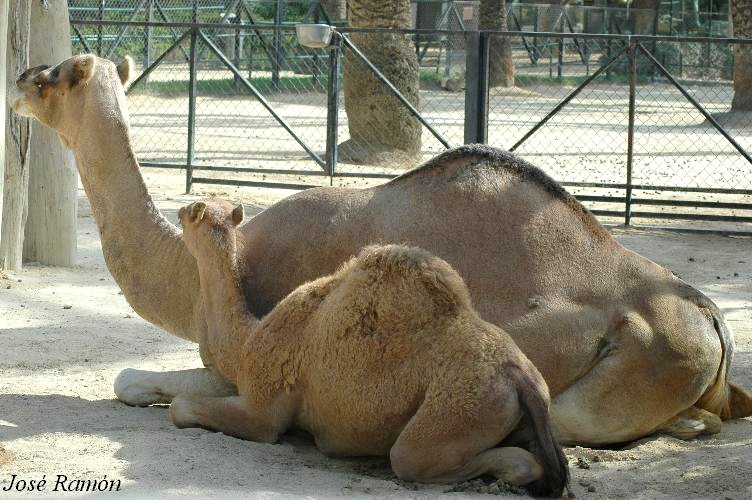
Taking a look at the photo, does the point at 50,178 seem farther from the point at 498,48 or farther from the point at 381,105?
the point at 498,48

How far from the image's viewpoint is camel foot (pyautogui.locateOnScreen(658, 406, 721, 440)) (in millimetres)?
5602

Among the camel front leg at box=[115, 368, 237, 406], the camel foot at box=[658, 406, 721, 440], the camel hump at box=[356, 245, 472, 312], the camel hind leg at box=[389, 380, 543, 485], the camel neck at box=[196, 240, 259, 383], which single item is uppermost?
the camel hump at box=[356, 245, 472, 312]

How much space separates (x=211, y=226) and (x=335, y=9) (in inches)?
1030

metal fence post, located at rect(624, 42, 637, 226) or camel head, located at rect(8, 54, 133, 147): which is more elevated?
camel head, located at rect(8, 54, 133, 147)

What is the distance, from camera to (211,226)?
5316mm

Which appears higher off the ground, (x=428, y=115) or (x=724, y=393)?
(x=724, y=393)

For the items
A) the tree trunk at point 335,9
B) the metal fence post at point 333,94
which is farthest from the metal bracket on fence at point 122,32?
the metal fence post at point 333,94

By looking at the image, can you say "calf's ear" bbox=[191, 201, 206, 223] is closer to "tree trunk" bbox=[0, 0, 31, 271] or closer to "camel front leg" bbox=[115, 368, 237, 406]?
"camel front leg" bbox=[115, 368, 237, 406]

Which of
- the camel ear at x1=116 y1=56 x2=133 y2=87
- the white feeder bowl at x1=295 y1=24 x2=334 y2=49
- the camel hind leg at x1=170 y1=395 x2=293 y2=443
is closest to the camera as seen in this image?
the camel hind leg at x1=170 y1=395 x2=293 y2=443

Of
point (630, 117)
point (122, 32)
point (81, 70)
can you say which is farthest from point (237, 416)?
point (122, 32)

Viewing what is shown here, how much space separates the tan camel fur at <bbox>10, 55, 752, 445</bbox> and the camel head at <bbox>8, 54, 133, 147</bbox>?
0.90 m

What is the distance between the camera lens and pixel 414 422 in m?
4.45

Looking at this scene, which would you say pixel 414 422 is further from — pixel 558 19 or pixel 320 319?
pixel 558 19

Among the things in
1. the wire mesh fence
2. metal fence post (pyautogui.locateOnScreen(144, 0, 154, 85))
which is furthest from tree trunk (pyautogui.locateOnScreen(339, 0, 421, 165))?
metal fence post (pyautogui.locateOnScreen(144, 0, 154, 85))
